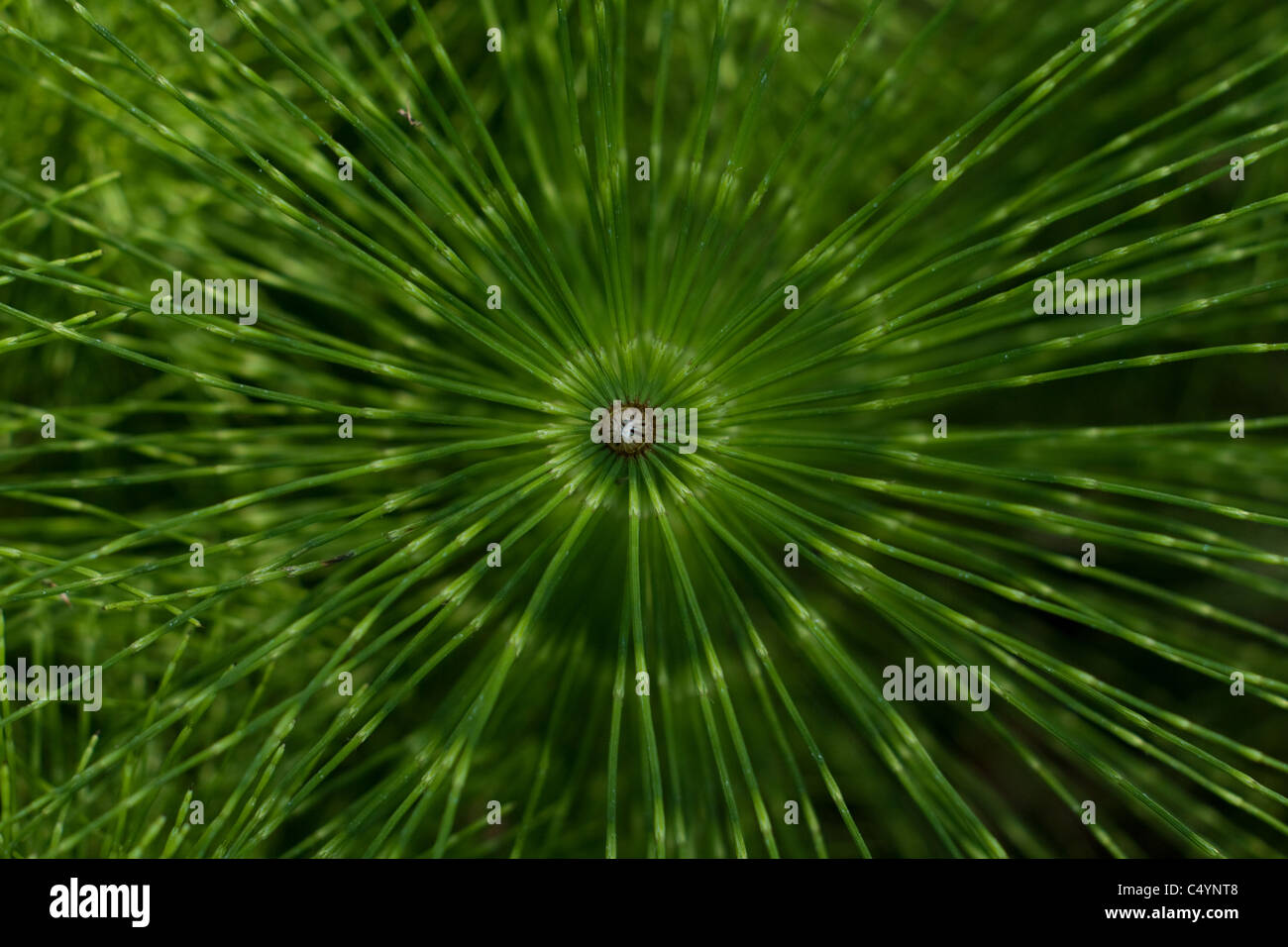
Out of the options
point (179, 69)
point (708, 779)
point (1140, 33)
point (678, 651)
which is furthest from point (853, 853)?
point (179, 69)

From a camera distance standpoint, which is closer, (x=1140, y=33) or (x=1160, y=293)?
(x=1140, y=33)

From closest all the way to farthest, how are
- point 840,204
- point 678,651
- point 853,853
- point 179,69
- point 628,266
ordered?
1. point 628,266
2. point 678,651
3. point 179,69
4. point 840,204
5. point 853,853

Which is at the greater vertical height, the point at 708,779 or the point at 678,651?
the point at 678,651

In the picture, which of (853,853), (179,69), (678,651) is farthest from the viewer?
(853,853)
